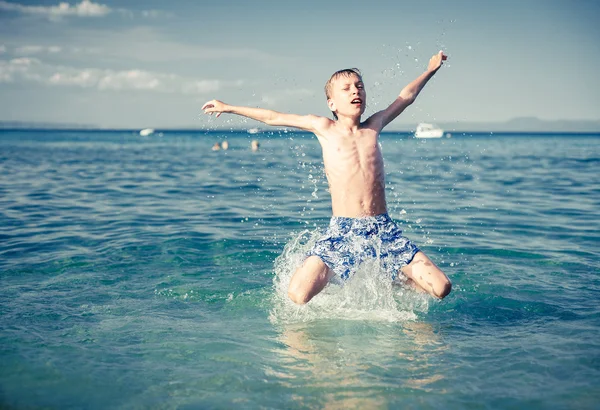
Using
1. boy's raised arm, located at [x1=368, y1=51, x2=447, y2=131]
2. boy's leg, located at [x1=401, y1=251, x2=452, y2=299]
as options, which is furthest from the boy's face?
boy's leg, located at [x1=401, y1=251, x2=452, y2=299]

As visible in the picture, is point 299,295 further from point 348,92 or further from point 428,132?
point 428,132

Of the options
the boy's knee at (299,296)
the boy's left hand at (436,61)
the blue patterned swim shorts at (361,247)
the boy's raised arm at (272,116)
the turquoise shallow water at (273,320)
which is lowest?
the turquoise shallow water at (273,320)

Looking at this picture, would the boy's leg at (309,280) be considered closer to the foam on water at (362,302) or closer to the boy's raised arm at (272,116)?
the foam on water at (362,302)

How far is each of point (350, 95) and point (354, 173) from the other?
0.79 metres

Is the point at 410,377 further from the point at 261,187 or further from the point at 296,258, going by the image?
the point at 261,187

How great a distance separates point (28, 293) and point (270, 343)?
311cm

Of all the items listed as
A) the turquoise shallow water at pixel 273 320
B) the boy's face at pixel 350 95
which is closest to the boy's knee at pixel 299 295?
the turquoise shallow water at pixel 273 320

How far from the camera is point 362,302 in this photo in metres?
5.77

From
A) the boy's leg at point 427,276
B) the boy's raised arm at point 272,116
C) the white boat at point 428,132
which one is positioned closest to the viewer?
the boy's leg at point 427,276

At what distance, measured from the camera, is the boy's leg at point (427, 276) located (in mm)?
5175

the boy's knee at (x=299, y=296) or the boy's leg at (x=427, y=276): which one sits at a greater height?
the boy's leg at (x=427, y=276)

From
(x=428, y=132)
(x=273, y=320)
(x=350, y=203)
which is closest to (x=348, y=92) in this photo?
(x=350, y=203)

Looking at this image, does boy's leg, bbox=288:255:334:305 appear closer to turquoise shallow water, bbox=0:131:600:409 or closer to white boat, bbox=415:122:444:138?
turquoise shallow water, bbox=0:131:600:409

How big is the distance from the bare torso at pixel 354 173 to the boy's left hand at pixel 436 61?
1245 mm
